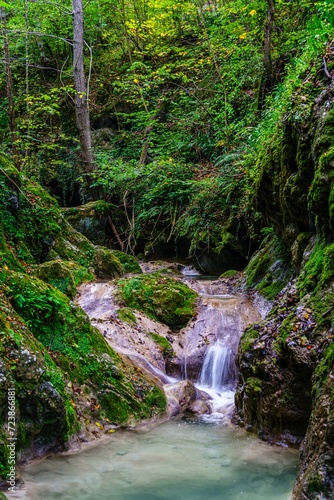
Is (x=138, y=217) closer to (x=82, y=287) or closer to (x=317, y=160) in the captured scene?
(x=82, y=287)

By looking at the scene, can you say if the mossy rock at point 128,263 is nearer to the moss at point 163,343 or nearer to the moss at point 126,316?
the moss at point 126,316

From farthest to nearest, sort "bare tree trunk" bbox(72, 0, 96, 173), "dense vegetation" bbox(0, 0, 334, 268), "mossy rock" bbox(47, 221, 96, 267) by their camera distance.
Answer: "bare tree trunk" bbox(72, 0, 96, 173) < "dense vegetation" bbox(0, 0, 334, 268) < "mossy rock" bbox(47, 221, 96, 267)

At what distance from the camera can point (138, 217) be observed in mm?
14672

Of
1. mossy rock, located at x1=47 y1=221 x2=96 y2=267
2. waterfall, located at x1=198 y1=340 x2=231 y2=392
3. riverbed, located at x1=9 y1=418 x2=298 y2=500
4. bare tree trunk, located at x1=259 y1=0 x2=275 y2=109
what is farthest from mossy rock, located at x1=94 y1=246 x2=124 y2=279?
bare tree trunk, located at x1=259 y1=0 x2=275 y2=109

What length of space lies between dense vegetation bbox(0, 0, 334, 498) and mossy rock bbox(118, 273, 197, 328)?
0.13 ft

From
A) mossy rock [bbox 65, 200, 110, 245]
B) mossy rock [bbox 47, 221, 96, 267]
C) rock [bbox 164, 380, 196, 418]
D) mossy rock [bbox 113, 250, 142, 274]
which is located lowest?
rock [bbox 164, 380, 196, 418]

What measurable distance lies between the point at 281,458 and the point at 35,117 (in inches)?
715

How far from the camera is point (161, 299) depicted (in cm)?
861

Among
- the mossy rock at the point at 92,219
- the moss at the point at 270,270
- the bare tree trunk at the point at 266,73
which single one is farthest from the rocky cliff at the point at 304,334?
the mossy rock at the point at 92,219

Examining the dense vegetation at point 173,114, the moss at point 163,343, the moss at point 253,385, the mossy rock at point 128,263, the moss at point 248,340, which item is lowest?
the moss at point 163,343

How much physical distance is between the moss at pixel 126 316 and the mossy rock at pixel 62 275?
1273 mm

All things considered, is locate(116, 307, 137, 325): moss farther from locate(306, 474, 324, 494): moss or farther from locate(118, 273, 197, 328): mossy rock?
locate(306, 474, 324, 494): moss

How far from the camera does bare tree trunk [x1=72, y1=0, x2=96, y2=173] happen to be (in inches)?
570

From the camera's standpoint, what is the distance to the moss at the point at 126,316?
7828 millimetres
